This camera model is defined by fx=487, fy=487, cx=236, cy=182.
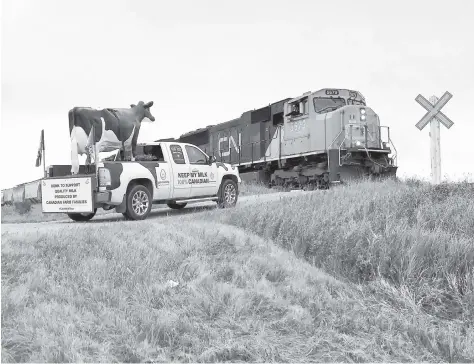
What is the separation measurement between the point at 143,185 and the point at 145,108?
2.19 meters

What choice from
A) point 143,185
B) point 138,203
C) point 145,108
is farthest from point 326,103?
point 138,203

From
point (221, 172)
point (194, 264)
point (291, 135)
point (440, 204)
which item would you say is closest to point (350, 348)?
point (194, 264)

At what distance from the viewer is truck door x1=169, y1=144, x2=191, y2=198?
42.1 feet

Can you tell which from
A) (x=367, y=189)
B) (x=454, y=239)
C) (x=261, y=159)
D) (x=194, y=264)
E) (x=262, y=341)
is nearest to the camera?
(x=262, y=341)

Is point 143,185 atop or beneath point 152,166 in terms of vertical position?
beneath

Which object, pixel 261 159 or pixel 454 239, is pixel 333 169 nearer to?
pixel 261 159

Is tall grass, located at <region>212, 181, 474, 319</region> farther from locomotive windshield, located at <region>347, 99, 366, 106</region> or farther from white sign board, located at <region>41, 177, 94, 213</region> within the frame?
locomotive windshield, located at <region>347, 99, 366, 106</region>

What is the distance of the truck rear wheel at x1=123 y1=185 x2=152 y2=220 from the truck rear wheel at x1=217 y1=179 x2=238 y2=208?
2.77 m

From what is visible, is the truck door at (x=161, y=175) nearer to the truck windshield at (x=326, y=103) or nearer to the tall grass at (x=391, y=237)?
the tall grass at (x=391, y=237)

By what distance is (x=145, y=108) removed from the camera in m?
12.8

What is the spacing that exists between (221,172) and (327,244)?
21.2 ft

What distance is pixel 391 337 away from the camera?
5.67m

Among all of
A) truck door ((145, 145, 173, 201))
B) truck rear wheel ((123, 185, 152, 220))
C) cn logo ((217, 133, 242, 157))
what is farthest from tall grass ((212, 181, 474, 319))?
cn logo ((217, 133, 242, 157))

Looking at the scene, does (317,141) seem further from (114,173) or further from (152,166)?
(114,173)
